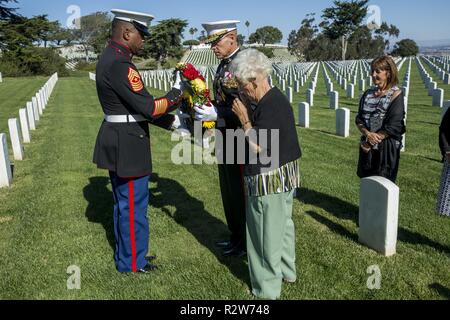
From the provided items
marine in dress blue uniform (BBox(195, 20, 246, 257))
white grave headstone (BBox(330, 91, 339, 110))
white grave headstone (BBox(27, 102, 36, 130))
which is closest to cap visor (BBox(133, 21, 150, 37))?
marine in dress blue uniform (BBox(195, 20, 246, 257))

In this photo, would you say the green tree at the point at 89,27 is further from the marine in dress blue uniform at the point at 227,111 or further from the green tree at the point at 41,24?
the marine in dress blue uniform at the point at 227,111

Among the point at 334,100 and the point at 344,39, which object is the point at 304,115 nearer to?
the point at 334,100

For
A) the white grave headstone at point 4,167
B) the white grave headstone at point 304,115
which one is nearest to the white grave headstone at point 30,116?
the white grave headstone at point 4,167

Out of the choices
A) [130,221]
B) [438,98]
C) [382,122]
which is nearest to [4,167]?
[130,221]

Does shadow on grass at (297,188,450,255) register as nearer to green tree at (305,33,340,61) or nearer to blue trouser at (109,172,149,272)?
blue trouser at (109,172,149,272)

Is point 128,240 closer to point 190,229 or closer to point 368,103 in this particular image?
point 190,229

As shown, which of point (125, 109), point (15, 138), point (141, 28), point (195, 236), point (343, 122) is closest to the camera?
point (141, 28)

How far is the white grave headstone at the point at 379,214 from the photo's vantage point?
4.18 meters

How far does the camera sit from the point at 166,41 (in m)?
61.1

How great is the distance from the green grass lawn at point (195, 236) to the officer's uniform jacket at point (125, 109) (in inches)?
46.2

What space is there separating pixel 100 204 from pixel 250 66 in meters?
4.16

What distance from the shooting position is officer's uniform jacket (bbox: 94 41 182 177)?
3.57 m

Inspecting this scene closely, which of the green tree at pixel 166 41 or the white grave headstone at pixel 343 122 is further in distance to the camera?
the green tree at pixel 166 41

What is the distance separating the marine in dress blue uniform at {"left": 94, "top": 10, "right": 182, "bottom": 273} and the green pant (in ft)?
3.86
